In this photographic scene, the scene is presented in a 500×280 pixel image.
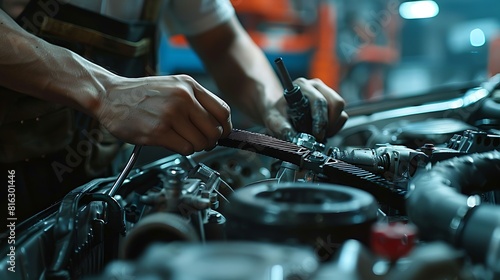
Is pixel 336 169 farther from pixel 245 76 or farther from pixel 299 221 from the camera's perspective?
pixel 245 76

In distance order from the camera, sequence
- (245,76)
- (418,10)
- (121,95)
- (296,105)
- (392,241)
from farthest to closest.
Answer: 1. (418,10)
2. (245,76)
3. (296,105)
4. (121,95)
5. (392,241)

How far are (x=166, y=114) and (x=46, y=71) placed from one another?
21cm

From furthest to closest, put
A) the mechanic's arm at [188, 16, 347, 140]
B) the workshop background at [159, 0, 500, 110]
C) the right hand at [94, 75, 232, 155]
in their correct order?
the workshop background at [159, 0, 500, 110] → the mechanic's arm at [188, 16, 347, 140] → the right hand at [94, 75, 232, 155]

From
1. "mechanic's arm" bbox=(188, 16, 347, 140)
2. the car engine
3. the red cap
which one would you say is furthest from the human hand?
the red cap

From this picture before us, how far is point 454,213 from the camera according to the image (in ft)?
1.48

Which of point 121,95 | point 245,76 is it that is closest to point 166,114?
point 121,95

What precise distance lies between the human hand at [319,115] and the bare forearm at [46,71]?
14.4 inches

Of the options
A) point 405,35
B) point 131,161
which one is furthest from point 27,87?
point 405,35

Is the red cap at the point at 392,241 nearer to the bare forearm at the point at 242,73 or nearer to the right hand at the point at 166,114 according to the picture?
the right hand at the point at 166,114

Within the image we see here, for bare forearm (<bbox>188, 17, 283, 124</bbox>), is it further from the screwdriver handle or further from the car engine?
the car engine

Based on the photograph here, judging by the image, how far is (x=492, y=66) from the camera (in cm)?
168

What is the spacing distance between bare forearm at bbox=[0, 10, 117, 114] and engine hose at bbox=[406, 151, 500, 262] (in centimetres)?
52

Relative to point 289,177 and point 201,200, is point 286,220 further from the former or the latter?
point 289,177

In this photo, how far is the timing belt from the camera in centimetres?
68
